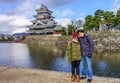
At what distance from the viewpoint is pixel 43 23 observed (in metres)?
84.5

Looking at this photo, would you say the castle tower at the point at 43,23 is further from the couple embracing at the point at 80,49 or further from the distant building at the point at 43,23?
the couple embracing at the point at 80,49

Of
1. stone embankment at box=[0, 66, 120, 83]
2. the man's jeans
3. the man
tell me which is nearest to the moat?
stone embankment at box=[0, 66, 120, 83]

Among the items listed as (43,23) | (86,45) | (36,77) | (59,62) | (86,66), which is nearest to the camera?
(86,45)

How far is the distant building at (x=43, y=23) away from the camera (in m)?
81.7

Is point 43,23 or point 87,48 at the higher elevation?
point 43,23

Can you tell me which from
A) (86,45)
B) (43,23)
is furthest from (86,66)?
(43,23)

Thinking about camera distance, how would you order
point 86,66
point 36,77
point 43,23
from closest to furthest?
point 86,66 < point 36,77 < point 43,23

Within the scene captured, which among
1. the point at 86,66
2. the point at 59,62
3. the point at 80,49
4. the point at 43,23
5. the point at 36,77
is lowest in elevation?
the point at 59,62

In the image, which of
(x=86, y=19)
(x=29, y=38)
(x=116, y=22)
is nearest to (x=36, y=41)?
(x=29, y=38)

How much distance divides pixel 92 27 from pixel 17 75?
145 ft

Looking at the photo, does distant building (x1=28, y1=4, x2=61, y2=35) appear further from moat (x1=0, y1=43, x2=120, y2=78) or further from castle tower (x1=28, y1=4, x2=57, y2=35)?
moat (x1=0, y1=43, x2=120, y2=78)

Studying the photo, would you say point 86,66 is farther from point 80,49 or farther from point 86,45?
point 86,45

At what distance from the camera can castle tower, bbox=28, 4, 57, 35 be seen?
81688 mm

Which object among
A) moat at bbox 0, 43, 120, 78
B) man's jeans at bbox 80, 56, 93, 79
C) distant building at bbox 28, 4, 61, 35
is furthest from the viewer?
distant building at bbox 28, 4, 61, 35
